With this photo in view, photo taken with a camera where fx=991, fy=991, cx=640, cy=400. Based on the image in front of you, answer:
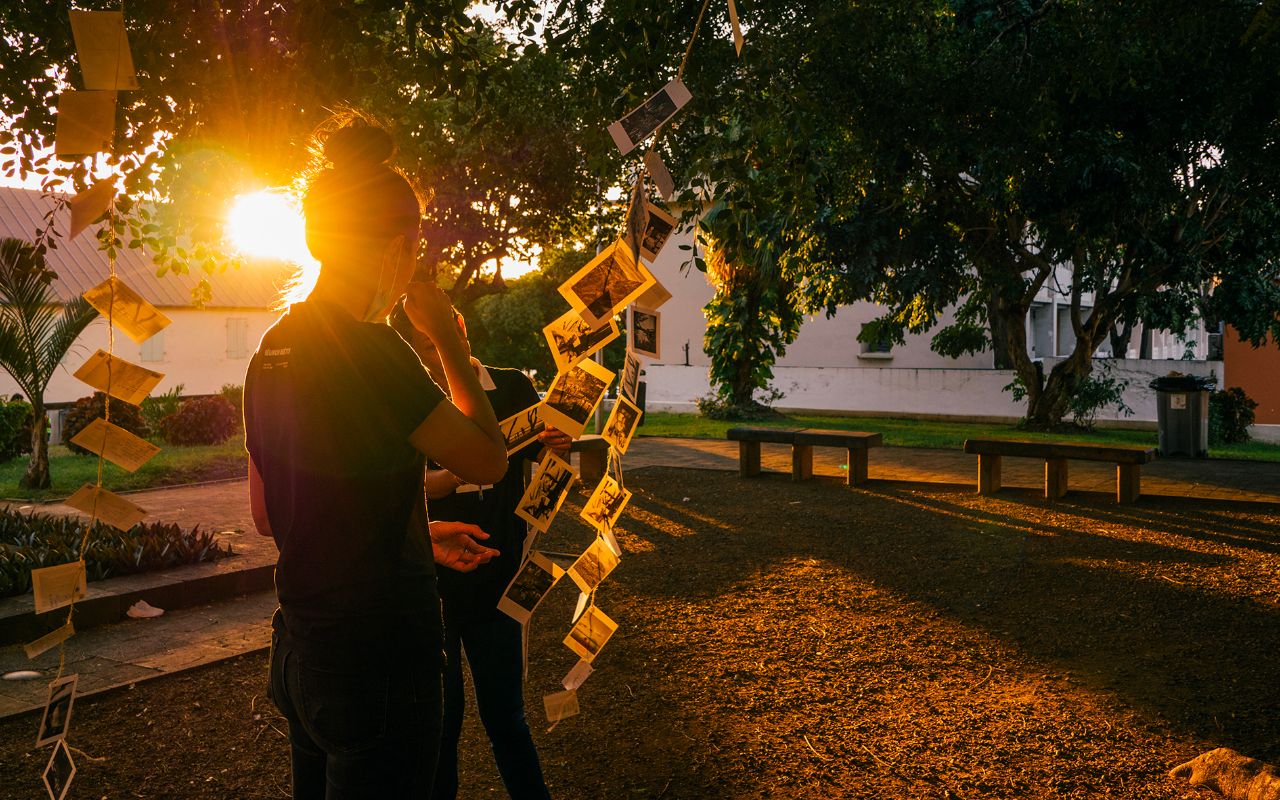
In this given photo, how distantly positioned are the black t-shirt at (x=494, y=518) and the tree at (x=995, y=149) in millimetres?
1470

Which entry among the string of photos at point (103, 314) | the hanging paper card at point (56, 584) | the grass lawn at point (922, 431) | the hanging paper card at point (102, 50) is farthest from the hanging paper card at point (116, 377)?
the grass lawn at point (922, 431)

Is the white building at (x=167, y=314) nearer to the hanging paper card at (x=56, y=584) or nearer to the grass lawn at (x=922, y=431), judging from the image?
the grass lawn at (x=922, y=431)

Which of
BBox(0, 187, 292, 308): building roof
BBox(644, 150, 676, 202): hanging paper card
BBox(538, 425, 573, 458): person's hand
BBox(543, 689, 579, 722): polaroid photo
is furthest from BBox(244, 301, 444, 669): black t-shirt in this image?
BBox(0, 187, 292, 308): building roof

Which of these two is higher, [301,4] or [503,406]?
[301,4]

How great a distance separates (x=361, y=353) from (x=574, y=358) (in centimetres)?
110

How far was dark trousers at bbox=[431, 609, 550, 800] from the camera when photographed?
2885 millimetres

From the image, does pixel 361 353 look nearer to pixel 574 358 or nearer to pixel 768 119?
pixel 574 358

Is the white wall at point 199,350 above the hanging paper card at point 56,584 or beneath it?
above

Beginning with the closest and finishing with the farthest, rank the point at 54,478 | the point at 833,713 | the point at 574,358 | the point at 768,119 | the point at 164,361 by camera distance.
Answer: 1. the point at 574,358
2. the point at 768,119
3. the point at 833,713
4. the point at 54,478
5. the point at 164,361

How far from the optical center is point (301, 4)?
4117 mm

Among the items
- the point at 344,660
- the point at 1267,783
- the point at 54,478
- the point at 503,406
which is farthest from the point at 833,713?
the point at 54,478

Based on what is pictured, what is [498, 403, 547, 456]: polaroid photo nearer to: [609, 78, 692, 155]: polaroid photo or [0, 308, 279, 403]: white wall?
[609, 78, 692, 155]: polaroid photo

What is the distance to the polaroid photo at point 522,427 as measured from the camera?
111 inches

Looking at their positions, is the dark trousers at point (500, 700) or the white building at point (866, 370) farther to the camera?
the white building at point (866, 370)
